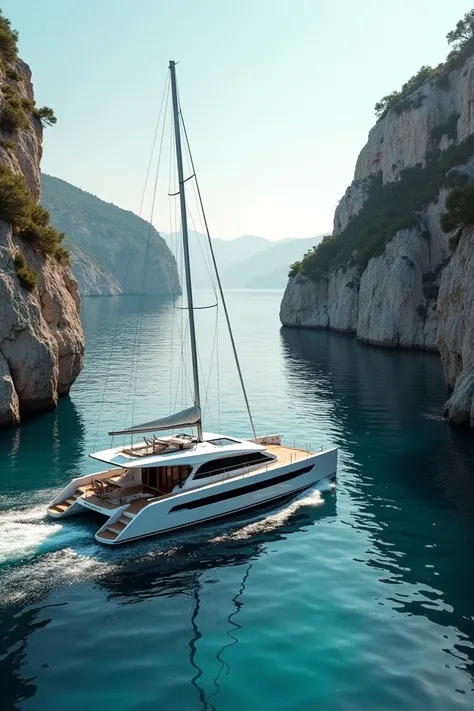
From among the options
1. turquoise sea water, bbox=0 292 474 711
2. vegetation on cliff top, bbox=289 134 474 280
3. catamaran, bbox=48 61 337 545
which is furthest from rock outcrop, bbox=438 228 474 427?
vegetation on cliff top, bbox=289 134 474 280

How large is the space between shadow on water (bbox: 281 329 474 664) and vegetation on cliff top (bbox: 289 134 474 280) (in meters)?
32.1

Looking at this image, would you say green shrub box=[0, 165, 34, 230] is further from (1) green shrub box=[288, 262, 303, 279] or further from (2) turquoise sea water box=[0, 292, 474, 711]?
(1) green shrub box=[288, 262, 303, 279]

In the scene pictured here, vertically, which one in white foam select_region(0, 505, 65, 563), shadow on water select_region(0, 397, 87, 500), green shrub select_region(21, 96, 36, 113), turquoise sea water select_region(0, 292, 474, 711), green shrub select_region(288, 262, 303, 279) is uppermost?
green shrub select_region(21, 96, 36, 113)

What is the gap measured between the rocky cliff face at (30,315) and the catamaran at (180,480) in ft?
46.2

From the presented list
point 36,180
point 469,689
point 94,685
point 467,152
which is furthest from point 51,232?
point 467,152

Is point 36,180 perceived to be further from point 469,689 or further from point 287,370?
point 469,689

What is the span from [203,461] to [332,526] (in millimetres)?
5388

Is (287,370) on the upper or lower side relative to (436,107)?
lower

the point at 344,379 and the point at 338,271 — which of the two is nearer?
the point at 344,379

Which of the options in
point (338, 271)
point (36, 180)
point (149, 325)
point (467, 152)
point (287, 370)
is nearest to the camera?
point (36, 180)

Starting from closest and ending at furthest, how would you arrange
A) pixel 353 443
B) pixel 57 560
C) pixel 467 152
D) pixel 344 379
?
pixel 57 560 → pixel 353 443 → pixel 344 379 → pixel 467 152

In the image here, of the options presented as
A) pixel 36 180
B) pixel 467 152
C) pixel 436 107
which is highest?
pixel 436 107

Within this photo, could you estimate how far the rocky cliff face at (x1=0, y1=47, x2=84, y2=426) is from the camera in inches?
1429

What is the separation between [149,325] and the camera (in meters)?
117
